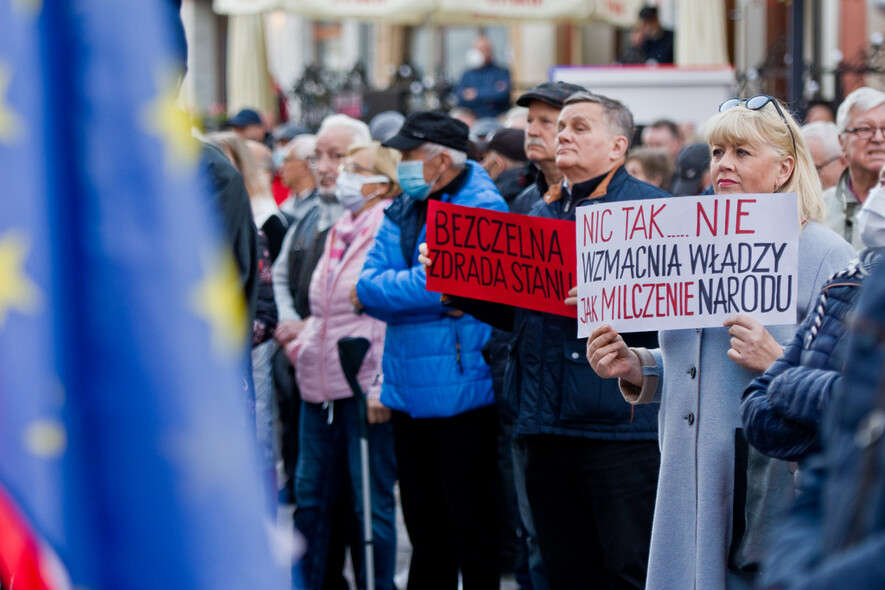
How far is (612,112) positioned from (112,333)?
10.9 ft

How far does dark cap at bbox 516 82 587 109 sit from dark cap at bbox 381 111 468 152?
0.35m

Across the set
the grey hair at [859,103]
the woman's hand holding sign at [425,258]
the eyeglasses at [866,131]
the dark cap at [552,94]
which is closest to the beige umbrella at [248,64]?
the dark cap at [552,94]

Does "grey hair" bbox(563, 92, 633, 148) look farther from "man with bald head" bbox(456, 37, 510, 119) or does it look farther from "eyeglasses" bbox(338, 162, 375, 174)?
"man with bald head" bbox(456, 37, 510, 119)

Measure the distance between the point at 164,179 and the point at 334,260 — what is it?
446 cm

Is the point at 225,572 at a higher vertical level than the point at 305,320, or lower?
higher

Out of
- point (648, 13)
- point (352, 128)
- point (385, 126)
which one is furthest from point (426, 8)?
point (352, 128)

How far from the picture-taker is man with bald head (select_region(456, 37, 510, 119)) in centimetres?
1362

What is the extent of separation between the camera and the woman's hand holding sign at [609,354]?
3.30 meters

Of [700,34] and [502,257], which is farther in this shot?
[700,34]

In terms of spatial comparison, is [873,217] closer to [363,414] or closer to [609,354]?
[609,354]

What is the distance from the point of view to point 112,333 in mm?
1107

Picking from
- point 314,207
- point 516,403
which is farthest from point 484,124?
point 516,403

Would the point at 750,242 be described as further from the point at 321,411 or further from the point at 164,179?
the point at 321,411

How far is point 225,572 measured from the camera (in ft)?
3.58
